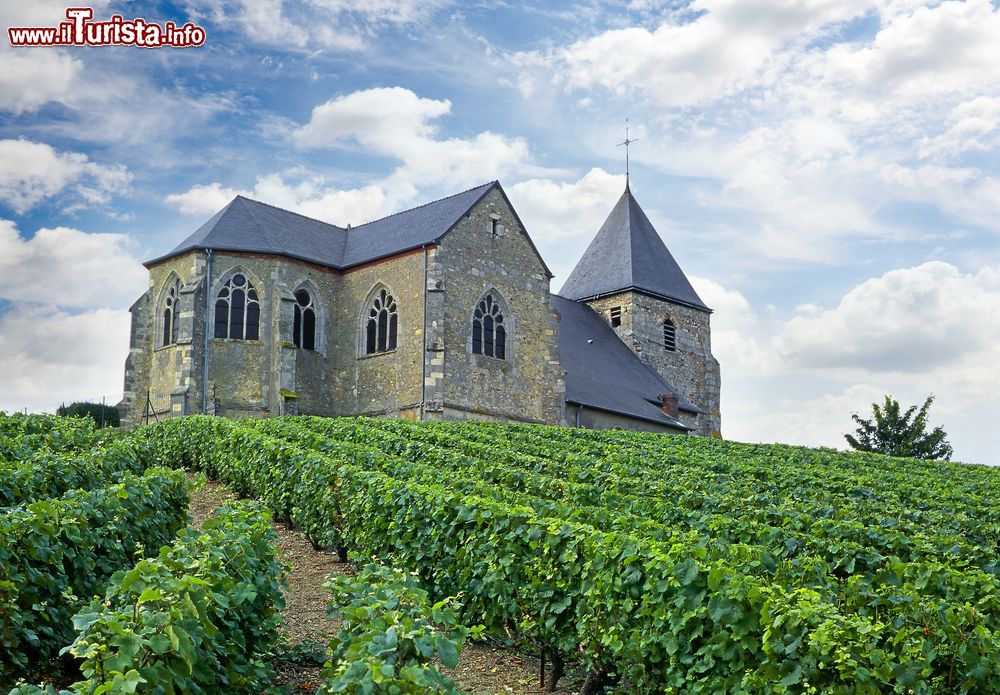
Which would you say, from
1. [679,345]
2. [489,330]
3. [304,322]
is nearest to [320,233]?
[304,322]

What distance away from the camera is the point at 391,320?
30.0 metres

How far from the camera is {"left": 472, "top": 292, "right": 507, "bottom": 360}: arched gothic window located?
30062mm

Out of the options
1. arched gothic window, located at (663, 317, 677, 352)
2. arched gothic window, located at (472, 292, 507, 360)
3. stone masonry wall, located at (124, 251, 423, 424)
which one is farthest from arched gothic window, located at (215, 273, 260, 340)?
arched gothic window, located at (663, 317, 677, 352)

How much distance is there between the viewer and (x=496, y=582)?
912 cm

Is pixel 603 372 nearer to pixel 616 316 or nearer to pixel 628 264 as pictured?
pixel 616 316

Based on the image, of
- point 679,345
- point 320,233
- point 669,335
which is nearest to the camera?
point 320,233

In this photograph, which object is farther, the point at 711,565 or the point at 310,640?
the point at 310,640

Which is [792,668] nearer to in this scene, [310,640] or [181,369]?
[310,640]

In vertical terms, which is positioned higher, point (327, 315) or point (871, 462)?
point (327, 315)

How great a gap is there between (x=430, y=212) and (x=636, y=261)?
498 inches

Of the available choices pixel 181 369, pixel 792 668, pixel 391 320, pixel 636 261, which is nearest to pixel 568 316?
pixel 636 261

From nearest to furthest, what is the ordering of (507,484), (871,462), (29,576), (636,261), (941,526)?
(29,576) → (941,526) → (507,484) → (871,462) → (636,261)

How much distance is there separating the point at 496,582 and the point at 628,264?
33.8 metres

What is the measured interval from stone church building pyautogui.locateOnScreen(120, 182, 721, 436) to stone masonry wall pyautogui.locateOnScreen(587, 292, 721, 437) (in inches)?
301
